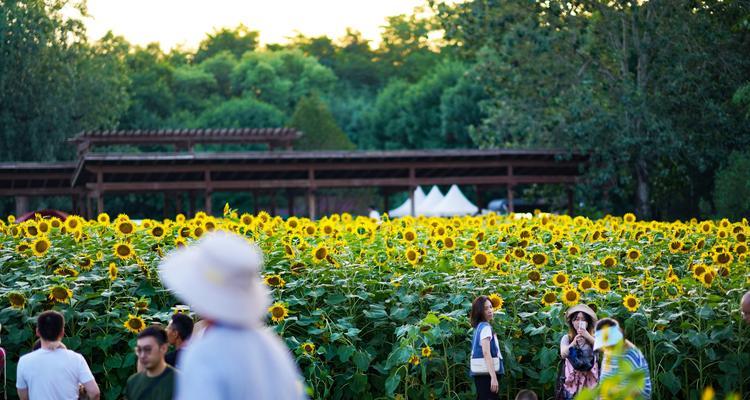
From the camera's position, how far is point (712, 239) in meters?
14.5

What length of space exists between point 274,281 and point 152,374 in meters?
4.77

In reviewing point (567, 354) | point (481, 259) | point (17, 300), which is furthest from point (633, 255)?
point (17, 300)

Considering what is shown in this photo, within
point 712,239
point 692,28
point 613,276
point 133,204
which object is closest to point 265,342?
point 613,276

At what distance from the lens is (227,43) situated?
99.1 m

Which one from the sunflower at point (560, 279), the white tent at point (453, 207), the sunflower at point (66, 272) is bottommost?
the white tent at point (453, 207)

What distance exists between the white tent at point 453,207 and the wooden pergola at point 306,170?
33.2ft

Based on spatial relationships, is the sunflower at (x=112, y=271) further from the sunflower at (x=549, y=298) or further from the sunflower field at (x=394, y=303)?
the sunflower at (x=549, y=298)

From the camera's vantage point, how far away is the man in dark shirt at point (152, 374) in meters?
5.63

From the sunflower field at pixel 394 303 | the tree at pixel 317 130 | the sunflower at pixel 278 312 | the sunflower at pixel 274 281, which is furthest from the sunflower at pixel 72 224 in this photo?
the tree at pixel 317 130

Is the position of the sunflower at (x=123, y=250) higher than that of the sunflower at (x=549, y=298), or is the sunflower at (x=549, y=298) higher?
the sunflower at (x=123, y=250)

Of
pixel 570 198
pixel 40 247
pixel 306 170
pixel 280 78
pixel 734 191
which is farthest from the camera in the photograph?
pixel 280 78

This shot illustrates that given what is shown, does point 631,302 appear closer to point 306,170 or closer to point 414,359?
point 414,359

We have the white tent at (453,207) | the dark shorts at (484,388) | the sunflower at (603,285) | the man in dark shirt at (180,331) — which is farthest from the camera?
the white tent at (453,207)

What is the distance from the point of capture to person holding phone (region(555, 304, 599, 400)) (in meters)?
8.79
